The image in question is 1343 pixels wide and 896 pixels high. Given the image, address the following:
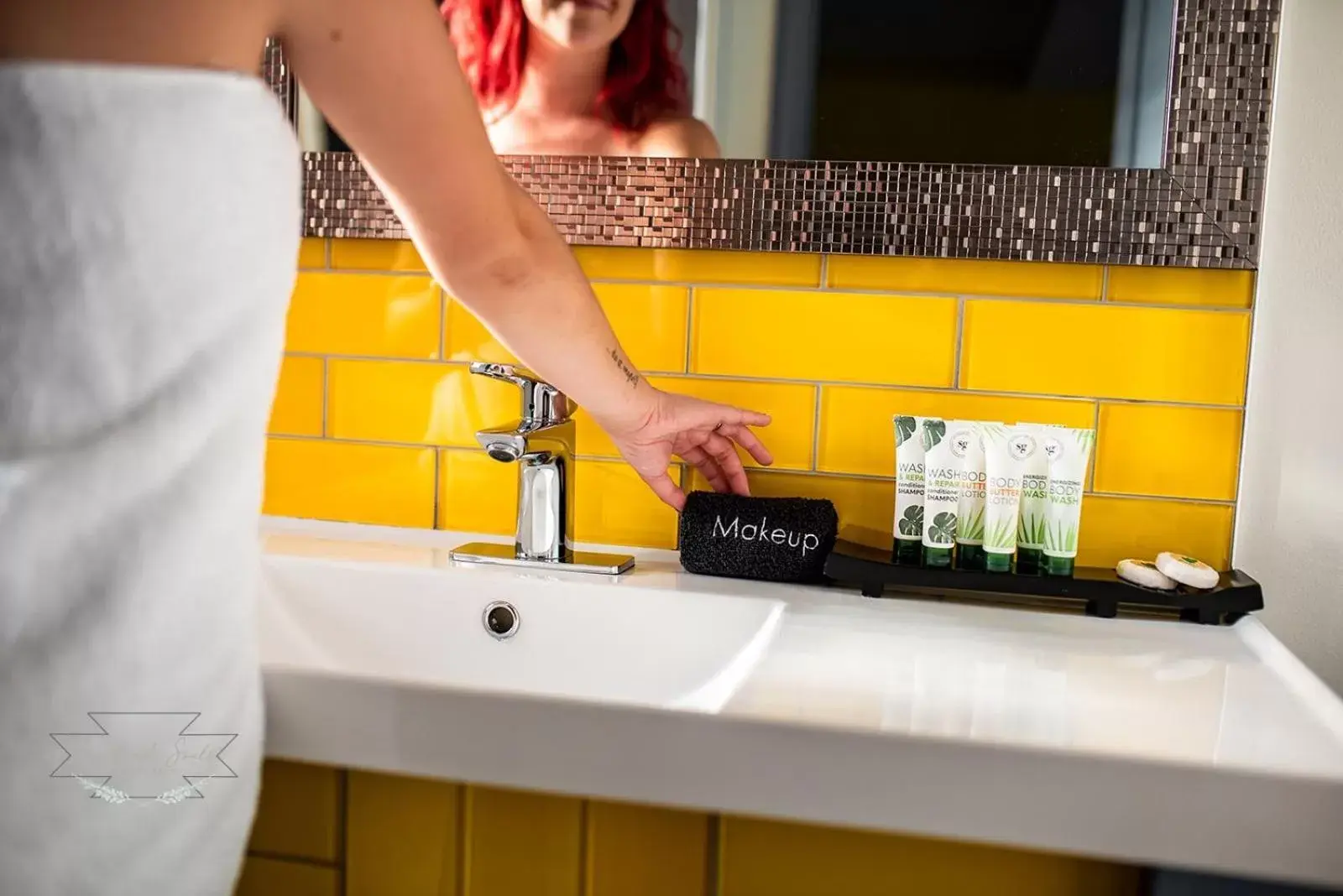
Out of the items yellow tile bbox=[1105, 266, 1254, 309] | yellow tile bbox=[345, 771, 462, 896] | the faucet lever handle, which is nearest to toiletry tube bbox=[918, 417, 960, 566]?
yellow tile bbox=[1105, 266, 1254, 309]

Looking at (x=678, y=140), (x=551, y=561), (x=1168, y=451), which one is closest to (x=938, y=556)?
(x=1168, y=451)

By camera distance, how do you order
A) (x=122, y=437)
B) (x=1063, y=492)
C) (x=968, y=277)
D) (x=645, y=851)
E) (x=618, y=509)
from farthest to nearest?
(x=618, y=509), (x=968, y=277), (x=1063, y=492), (x=645, y=851), (x=122, y=437)

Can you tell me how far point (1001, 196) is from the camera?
0.99 metres

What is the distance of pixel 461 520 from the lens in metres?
1.16

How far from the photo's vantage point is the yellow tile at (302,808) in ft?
2.34

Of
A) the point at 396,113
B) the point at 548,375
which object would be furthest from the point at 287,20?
the point at 548,375

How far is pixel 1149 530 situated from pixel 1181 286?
22 centimetres

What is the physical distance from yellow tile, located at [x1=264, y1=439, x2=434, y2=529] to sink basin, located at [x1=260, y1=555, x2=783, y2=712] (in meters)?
0.15

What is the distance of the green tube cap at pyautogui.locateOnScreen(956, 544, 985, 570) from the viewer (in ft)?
3.11

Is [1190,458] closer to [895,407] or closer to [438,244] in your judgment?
[895,407]

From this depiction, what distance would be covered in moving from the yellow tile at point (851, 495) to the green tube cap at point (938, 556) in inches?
4.1

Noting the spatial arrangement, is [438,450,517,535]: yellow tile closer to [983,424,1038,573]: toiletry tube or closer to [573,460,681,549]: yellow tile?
[573,460,681,549]: yellow tile

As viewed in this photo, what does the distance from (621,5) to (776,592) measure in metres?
0.56

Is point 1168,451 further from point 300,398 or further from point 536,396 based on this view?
point 300,398
